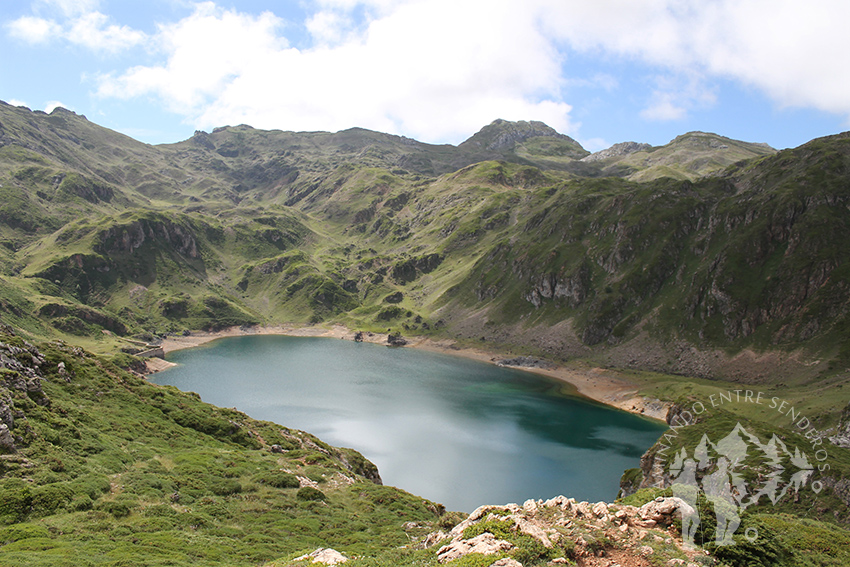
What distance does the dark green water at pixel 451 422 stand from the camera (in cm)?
8656

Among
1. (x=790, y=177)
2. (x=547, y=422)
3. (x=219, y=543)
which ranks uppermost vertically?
(x=790, y=177)

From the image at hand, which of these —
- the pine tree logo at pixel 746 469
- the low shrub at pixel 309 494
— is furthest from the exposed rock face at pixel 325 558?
the pine tree logo at pixel 746 469

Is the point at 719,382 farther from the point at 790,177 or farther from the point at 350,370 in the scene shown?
the point at 350,370

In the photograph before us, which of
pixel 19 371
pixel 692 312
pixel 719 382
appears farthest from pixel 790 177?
pixel 19 371

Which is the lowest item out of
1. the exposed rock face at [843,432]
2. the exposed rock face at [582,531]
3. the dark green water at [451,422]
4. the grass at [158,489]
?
the dark green water at [451,422]

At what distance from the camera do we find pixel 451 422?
402 feet

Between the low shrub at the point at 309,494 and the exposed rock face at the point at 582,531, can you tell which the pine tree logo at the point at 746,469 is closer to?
the exposed rock face at the point at 582,531

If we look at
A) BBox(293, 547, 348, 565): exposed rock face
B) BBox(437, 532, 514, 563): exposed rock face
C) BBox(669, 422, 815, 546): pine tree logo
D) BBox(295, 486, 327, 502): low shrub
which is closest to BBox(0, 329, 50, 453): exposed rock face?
BBox(295, 486, 327, 502): low shrub

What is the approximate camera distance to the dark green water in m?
86.6

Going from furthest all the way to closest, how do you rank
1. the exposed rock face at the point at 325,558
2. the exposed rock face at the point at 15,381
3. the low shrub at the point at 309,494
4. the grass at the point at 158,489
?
the low shrub at the point at 309,494
the exposed rock face at the point at 15,381
the grass at the point at 158,489
the exposed rock face at the point at 325,558

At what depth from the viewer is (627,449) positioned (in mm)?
106250

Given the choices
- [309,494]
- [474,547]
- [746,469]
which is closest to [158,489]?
[309,494]

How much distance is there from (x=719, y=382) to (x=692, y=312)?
37.1 metres

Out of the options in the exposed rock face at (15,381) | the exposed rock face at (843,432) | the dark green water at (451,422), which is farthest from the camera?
the dark green water at (451,422)
